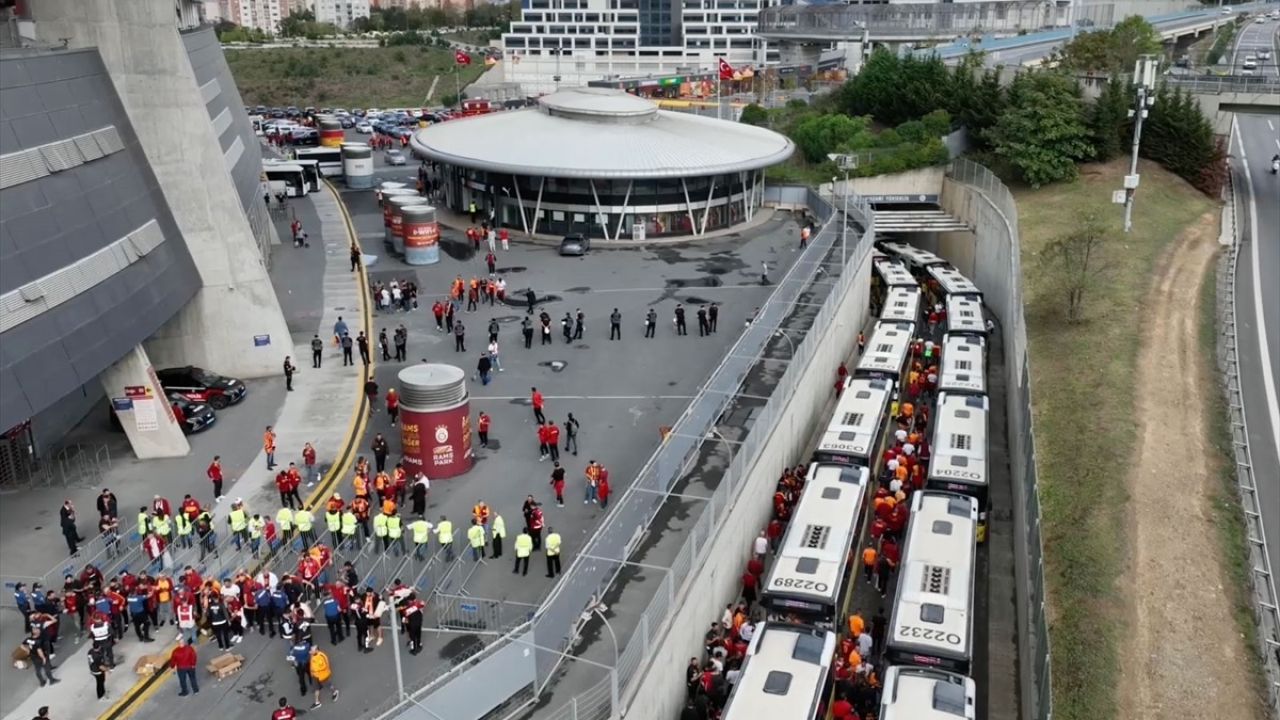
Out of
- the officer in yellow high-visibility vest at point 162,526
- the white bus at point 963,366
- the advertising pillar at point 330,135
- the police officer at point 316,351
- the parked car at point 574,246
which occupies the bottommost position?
the white bus at point 963,366

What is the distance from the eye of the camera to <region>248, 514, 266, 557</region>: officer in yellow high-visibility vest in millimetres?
21734

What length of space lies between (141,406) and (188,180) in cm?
818

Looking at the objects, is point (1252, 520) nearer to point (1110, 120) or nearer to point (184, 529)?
point (184, 529)

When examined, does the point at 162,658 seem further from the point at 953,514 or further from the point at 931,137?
the point at 931,137

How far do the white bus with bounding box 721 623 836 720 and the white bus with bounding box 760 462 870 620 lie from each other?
1232 mm

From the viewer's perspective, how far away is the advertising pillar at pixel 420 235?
147 ft

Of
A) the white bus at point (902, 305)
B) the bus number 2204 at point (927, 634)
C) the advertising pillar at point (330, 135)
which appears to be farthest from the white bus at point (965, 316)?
the advertising pillar at point (330, 135)

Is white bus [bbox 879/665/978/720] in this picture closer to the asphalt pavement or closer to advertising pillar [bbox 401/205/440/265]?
the asphalt pavement

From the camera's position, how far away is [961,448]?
27.9 metres

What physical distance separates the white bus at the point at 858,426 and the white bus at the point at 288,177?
4028 centimetres

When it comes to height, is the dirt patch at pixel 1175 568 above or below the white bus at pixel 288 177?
below

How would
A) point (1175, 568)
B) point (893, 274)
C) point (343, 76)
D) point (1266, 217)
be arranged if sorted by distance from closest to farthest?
point (1175, 568)
point (893, 274)
point (1266, 217)
point (343, 76)

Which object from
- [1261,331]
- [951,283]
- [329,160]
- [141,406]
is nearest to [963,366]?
[1261,331]

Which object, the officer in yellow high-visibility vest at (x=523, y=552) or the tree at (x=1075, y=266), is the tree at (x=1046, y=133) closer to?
the tree at (x=1075, y=266)
